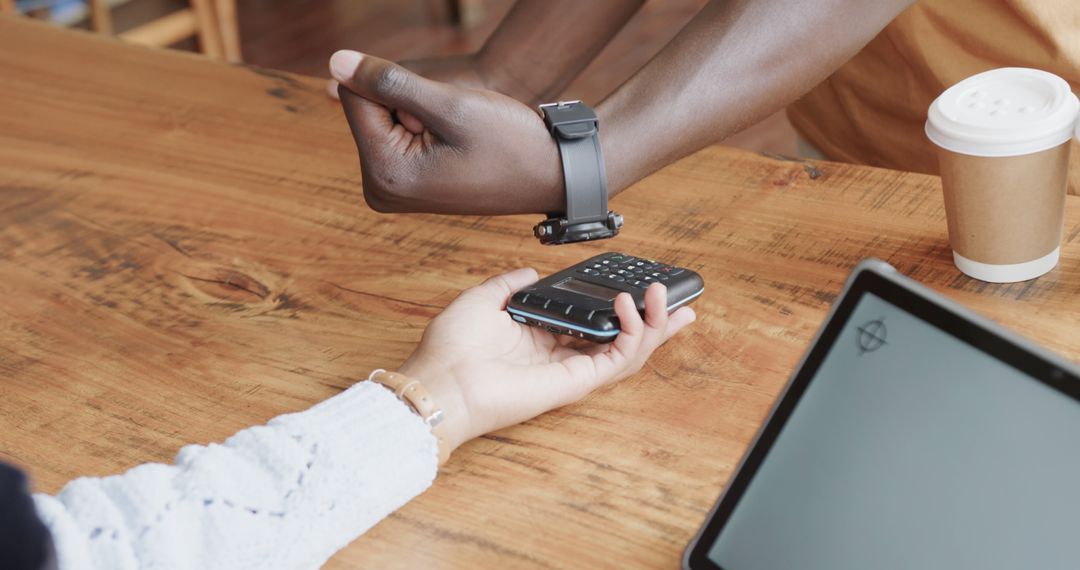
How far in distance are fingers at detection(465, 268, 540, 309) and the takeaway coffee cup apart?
31 cm

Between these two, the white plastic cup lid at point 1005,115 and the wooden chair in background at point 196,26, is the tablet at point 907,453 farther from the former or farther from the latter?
the wooden chair in background at point 196,26

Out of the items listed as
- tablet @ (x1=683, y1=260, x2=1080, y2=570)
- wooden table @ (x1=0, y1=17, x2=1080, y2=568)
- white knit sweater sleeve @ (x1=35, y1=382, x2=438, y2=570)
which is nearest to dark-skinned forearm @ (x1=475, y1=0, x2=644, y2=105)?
wooden table @ (x1=0, y1=17, x2=1080, y2=568)

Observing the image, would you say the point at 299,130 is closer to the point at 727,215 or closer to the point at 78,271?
the point at 78,271

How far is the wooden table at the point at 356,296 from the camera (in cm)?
71

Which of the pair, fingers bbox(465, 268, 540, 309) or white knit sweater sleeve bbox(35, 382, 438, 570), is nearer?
white knit sweater sleeve bbox(35, 382, 438, 570)

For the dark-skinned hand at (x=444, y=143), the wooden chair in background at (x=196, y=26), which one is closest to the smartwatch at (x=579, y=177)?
the dark-skinned hand at (x=444, y=143)

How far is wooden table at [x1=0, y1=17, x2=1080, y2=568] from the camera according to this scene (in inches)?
28.1

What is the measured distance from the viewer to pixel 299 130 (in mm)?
1203

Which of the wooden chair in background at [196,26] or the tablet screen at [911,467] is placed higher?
the tablet screen at [911,467]

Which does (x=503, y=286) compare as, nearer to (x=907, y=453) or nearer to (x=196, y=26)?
(x=907, y=453)

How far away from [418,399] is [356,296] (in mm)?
209

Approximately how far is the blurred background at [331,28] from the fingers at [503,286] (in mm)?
1985

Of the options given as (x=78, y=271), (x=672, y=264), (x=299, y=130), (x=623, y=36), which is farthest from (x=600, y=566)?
(x=623, y=36)

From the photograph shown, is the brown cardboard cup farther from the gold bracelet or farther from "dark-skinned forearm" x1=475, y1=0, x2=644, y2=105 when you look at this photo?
"dark-skinned forearm" x1=475, y1=0, x2=644, y2=105
